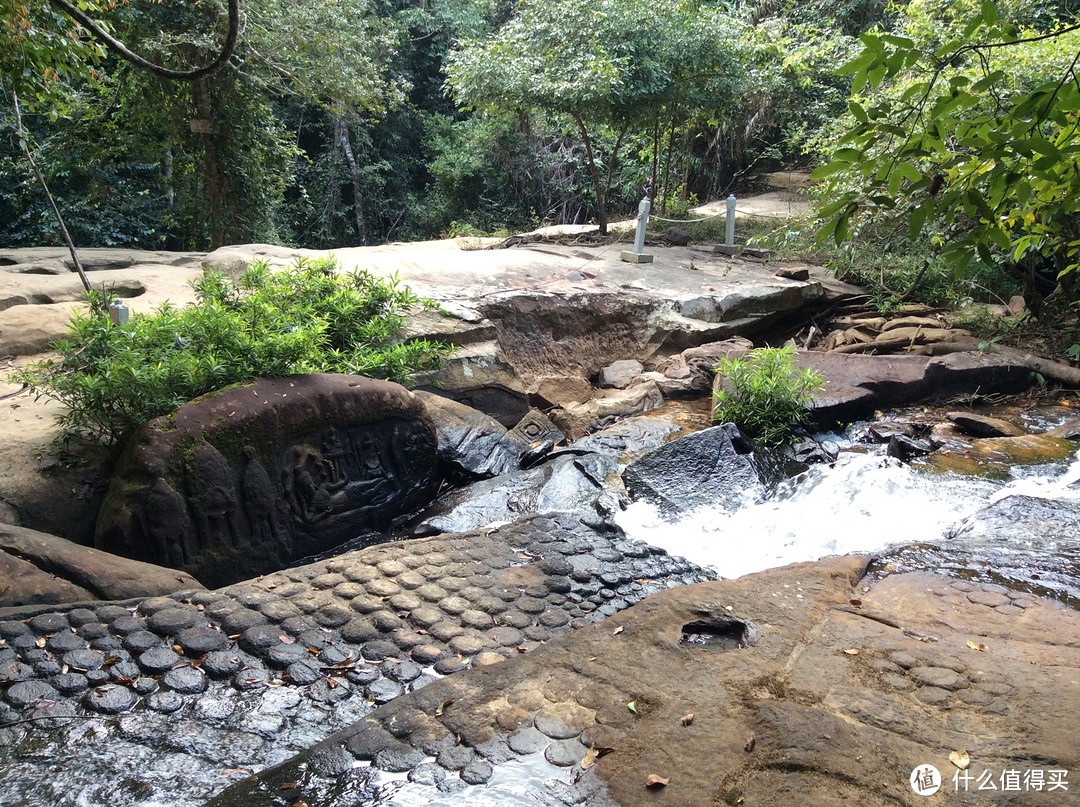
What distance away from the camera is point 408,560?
13.6 feet

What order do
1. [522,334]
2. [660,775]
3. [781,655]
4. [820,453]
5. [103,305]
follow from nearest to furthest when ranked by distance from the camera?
[660,775], [781,655], [103,305], [820,453], [522,334]

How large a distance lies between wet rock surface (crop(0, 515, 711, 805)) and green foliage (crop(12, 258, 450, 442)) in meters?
1.37

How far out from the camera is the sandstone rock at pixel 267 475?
4027 millimetres

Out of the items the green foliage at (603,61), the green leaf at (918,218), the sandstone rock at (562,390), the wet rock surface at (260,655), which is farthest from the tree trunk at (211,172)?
the green leaf at (918,218)

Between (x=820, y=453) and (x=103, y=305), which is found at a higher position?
(x=103, y=305)

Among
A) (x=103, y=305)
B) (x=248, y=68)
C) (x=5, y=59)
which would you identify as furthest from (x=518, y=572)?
(x=248, y=68)

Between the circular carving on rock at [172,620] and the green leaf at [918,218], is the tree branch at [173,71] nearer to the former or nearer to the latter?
the circular carving on rock at [172,620]

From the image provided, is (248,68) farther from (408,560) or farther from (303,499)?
(408,560)

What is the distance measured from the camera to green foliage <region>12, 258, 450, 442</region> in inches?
168

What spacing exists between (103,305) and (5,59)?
1556 mm

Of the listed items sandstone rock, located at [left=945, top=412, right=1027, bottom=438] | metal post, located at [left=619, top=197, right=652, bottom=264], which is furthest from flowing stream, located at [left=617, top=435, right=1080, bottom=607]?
metal post, located at [left=619, top=197, right=652, bottom=264]

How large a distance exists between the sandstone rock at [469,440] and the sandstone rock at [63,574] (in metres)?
2.53

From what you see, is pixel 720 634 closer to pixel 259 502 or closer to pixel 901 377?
pixel 259 502

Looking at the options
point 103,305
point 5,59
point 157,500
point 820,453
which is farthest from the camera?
point 820,453
